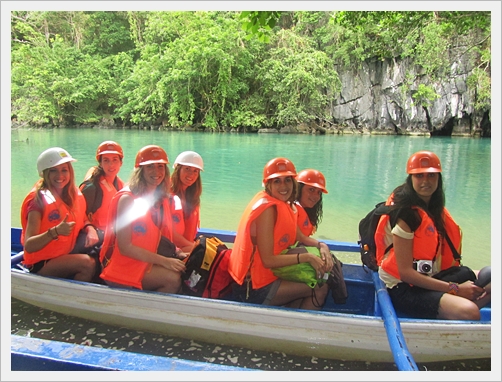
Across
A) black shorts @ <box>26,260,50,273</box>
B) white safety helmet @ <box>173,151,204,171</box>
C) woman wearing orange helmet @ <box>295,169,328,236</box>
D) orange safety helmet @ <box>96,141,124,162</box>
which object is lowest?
black shorts @ <box>26,260,50,273</box>

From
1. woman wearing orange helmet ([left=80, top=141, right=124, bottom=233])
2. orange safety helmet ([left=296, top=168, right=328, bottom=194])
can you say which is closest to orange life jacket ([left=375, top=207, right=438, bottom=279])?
orange safety helmet ([left=296, top=168, right=328, bottom=194])

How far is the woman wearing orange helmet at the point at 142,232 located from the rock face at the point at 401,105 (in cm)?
2697

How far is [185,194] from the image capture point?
3.28 meters

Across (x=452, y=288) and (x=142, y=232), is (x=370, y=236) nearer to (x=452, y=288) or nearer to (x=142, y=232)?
(x=452, y=288)

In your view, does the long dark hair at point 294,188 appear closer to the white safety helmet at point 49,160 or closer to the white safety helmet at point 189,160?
the white safety helmet at point 189,160

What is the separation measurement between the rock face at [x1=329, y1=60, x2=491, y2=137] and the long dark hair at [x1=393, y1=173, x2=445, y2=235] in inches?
1048

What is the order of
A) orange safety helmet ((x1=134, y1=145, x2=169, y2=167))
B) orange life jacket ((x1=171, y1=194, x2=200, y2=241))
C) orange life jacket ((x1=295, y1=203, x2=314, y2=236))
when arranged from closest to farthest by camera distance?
orange safety helmet ((x1=134, y1=145, x2=169, y2=167))
orange life jacket ((x1=295, y1=203, x2=314, y2=236))
orange life jacket ((x1=171, y1=194, x2=200, y2=241))

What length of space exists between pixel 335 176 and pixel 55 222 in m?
10.2

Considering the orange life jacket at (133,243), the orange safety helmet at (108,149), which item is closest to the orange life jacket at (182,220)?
the orange life jacket at (133,243)

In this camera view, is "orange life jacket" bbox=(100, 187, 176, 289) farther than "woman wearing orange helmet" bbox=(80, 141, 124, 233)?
No

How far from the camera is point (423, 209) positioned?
2418 mm

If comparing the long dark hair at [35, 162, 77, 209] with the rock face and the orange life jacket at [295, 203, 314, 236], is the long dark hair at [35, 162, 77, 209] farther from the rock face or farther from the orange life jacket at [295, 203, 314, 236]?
the rock face

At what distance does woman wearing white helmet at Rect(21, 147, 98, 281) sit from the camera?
2.77 metres

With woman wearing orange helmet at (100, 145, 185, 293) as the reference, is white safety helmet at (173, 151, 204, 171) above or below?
above
